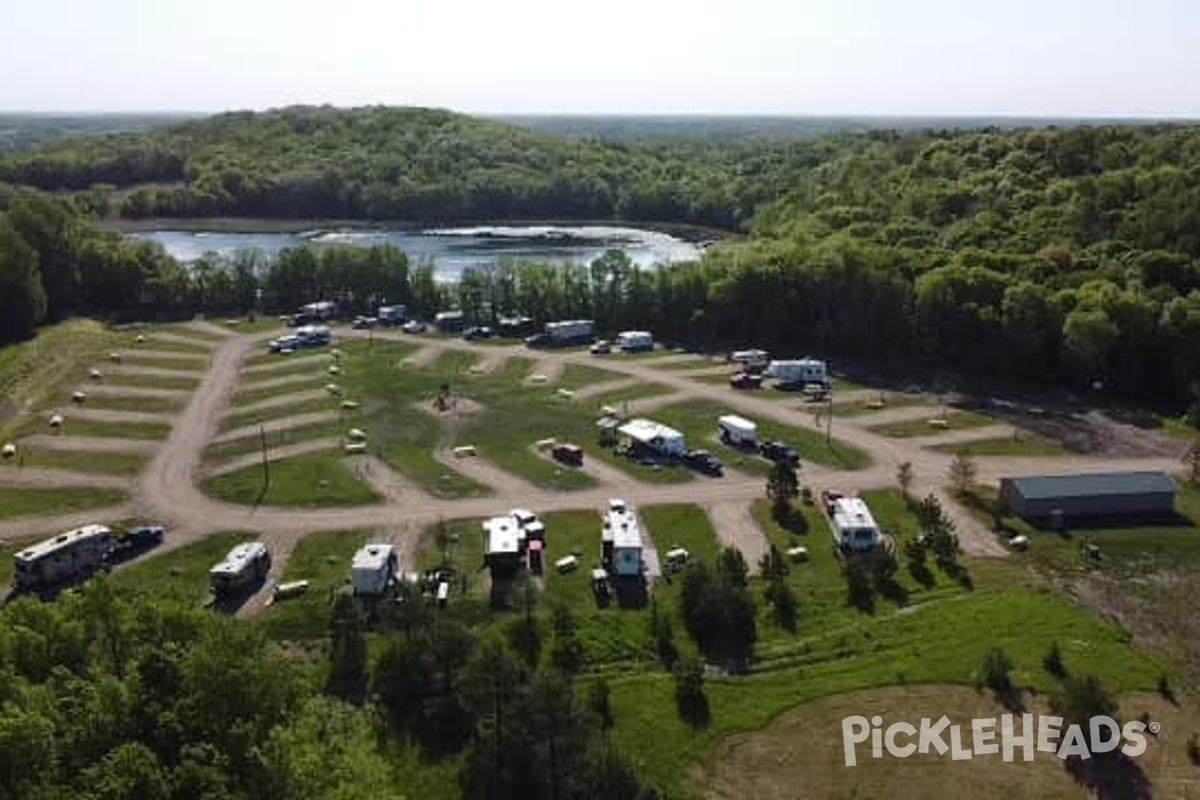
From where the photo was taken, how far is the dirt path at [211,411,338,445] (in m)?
70.2

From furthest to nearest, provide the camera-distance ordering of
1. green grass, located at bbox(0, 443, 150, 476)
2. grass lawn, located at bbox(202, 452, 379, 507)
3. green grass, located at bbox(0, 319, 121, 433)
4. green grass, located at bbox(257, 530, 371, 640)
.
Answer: green grass, located at bbox(0, 319, 121, 433)
green grass, located at bbox(0, 443, 150, 476)
grass lawn, located at bbox(202, 452, 379, 507)
green grass, located at bbox(257, 530, 371, 640)

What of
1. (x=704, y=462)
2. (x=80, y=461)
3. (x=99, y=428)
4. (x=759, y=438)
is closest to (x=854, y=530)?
(x=704, y=462)

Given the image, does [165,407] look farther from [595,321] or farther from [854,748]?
[854,748]

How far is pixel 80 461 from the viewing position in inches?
2579

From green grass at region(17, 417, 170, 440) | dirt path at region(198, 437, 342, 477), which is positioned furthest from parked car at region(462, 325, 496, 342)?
green grass at region(17, 417, 170, 440)

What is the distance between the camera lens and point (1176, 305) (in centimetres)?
8006

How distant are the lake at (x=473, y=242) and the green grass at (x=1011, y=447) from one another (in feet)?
294

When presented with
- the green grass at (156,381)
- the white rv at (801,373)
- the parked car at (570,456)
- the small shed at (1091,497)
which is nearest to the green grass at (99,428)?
the green grass at (156,381)

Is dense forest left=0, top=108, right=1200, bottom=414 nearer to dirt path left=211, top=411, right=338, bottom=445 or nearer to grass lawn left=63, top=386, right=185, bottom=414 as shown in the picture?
grass lawn left=63, top=386, right=185, bottom=414

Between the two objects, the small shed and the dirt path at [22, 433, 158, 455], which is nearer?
the small shed

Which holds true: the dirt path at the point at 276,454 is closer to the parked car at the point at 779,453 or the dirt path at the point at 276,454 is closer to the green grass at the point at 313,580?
the green grass at the point at 313,580

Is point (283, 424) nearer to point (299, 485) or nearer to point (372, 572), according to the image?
point (299, 485)

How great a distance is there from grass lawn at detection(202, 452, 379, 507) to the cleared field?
6.64m

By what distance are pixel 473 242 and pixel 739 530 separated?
133 metres
